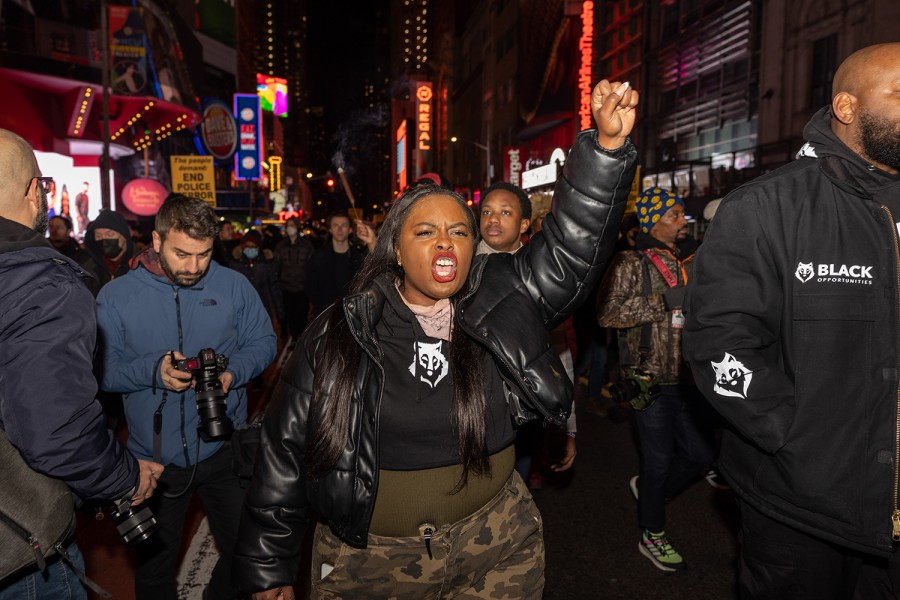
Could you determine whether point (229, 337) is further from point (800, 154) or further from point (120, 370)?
point (800, 154)

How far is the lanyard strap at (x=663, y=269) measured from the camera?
4.90 meters

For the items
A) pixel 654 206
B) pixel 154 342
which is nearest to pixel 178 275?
pixel 154 342

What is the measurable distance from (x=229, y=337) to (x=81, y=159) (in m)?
24.1

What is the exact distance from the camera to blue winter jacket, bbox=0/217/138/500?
2.17m

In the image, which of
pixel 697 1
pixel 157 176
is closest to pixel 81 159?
pixel 157 176

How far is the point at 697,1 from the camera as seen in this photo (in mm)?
27984

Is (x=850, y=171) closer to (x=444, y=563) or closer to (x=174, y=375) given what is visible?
(x=444, y=563)

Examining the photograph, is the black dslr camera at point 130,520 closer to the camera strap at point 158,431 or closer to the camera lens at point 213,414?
the camera lens at point 213,414

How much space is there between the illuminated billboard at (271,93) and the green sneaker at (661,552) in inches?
3453

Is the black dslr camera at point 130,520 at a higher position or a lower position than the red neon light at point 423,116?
lower

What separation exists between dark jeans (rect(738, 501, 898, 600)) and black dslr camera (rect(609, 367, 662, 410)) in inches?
80.6

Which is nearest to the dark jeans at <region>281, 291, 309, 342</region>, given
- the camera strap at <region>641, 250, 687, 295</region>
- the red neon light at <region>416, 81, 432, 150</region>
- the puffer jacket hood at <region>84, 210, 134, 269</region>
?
the puffer jacket hood at <region>84, 210, 134, 269</region>

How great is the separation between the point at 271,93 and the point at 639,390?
95469 mm

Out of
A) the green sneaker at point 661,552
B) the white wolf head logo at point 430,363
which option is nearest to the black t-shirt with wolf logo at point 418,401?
the white wolf head logo at point 430,363
